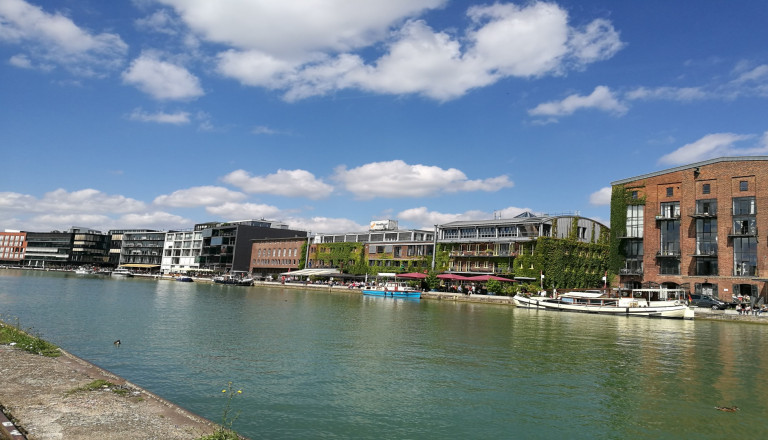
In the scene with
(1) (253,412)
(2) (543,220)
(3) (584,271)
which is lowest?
(1) (253,412)

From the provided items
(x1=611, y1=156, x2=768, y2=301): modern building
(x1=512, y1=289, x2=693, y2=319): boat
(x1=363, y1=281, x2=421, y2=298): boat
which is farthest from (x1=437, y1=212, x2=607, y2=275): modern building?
(x1=512, y1=289, x2=693, y2=319): boat

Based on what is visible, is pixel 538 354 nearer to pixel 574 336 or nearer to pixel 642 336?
pixel 574 336

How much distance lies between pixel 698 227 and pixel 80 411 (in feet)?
255

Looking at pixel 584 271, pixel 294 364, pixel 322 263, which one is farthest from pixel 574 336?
pixel 322 263

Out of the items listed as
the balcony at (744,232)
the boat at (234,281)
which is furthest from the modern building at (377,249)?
the balcony at (744,232)

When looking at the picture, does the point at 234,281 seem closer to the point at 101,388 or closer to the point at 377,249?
the point at 377,249

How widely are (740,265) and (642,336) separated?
124 feet

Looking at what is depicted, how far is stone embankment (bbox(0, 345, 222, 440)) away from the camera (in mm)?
10844

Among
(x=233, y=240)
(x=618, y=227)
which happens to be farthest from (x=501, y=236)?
(x=233, y=240)

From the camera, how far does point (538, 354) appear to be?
28.5 metres

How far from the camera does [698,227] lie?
71.4 m

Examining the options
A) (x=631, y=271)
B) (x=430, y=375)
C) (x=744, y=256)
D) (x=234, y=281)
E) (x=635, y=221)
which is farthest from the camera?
(x=234, y=281)

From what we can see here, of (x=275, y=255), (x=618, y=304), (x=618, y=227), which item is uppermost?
(x=618, y=227)

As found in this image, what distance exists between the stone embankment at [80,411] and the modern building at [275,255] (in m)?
117
